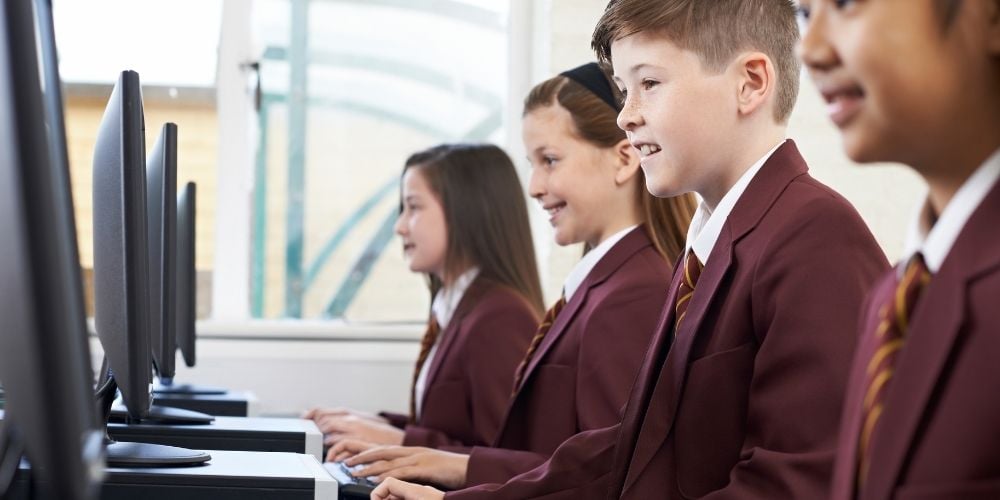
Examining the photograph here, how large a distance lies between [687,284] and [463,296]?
4.59 feet

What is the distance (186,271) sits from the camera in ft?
8.25

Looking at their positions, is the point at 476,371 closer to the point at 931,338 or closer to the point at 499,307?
the point at 499,307

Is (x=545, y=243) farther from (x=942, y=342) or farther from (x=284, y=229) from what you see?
(x=942, y=342)

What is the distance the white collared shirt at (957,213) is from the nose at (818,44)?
0.11 meters

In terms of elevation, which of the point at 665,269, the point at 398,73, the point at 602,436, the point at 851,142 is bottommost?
the point at 602,436

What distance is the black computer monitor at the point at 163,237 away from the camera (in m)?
1.77

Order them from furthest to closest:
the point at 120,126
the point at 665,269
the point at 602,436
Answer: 1. the point at 665,269
2. the point at 602,436
3. the point at 120,126

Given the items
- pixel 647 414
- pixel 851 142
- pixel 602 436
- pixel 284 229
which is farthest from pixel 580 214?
pixel 284 229

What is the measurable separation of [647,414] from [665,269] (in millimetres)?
638

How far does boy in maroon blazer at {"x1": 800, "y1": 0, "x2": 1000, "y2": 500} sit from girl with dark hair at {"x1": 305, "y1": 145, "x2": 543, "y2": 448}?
1761 mm

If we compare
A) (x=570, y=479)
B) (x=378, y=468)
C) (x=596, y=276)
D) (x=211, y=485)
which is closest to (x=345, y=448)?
(x=378, y=468)

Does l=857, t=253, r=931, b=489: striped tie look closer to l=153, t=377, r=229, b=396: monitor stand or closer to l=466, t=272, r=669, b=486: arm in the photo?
l=466, t=272, r=669, b=486: arm

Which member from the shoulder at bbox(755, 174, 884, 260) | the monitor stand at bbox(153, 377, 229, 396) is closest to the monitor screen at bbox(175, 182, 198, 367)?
the monitor stand at bbox(153, 377, 229, 396)

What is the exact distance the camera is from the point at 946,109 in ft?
2.35
